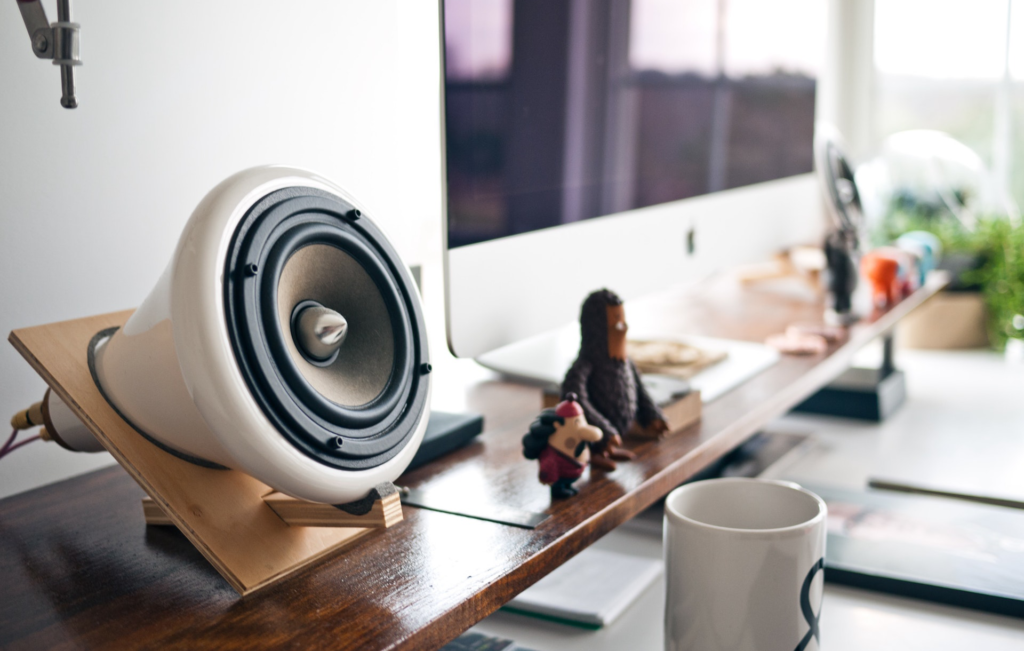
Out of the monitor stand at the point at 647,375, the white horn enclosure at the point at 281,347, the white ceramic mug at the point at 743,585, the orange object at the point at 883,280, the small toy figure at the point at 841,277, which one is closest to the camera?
the white horn enclosure at the point at 281,347

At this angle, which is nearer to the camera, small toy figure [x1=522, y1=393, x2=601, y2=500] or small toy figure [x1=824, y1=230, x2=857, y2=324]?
small toy figure [x1=522, y1=393, x2=601, y2=500]

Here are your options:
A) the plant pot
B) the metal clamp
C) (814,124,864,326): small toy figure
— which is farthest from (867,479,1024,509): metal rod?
the plant pot

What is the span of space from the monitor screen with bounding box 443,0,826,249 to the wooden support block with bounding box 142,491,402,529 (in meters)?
0.24

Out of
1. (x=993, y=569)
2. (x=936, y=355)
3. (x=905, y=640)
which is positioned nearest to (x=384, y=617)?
(x=905, y=640)

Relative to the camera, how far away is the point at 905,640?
27.3 inches

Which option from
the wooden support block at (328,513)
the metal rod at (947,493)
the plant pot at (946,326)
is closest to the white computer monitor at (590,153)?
the wooden support block at (328,513)

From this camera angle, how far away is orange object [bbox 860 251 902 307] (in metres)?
1.36

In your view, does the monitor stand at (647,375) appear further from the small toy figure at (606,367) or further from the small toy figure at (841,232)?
the small toy figure at (841,232)

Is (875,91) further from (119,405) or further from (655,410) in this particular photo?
(119,405)

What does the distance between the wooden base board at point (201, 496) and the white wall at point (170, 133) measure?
0.47ft

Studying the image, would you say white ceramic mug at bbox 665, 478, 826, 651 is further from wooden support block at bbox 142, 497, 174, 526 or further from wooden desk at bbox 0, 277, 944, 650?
wooden support block at bbox 142, 497, 174, 526

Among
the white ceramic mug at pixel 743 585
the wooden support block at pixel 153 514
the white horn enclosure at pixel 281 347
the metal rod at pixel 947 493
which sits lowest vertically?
the metal rod at pixel 947 493

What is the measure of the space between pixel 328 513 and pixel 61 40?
0.30 meters

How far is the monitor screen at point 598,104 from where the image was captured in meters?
0.68
